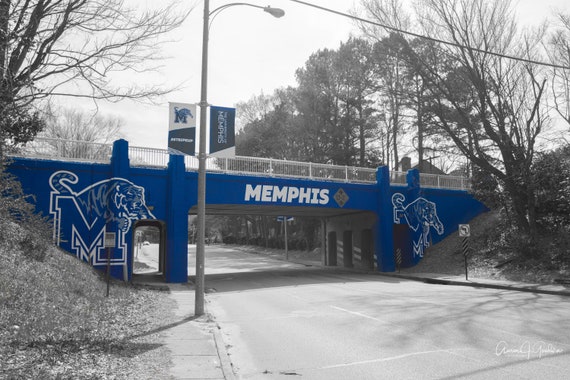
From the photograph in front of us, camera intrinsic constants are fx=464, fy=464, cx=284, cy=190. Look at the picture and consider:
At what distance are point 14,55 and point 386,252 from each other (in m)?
22.4

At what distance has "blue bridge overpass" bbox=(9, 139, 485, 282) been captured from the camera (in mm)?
19500

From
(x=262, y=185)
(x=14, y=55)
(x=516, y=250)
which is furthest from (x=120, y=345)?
(x=516, y=250)

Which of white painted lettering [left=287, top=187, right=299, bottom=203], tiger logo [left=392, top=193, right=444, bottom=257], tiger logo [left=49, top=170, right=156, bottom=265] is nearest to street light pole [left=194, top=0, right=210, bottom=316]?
tiger logo [left=49, top=170, right=156, bottom=265]

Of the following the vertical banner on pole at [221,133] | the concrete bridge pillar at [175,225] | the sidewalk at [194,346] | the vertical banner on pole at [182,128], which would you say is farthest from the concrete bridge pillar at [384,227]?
the vertical banner on pole at [182,128]

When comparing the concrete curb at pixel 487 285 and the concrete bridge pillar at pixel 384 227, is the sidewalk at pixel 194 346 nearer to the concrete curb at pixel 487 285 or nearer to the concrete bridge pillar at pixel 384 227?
the concrete curb at pixel 487 285

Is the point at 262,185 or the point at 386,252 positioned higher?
the point at 262,185

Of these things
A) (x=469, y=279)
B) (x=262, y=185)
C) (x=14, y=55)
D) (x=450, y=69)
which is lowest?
(x=469, y=279)

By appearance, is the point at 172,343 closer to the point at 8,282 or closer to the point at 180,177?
the point at 8,282

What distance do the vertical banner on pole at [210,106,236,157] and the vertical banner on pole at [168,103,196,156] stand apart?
0.62m

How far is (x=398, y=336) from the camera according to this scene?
8797 millimetres

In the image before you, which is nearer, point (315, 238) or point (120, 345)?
point (120, 345)

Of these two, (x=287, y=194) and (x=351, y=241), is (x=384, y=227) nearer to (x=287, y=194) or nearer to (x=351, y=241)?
(x=351, y=241)

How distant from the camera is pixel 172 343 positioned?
8375mm

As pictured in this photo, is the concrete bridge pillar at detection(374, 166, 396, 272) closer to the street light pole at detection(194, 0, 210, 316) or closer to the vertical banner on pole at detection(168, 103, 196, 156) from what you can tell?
the street light pole at detection(194, 0, 210, 316)
